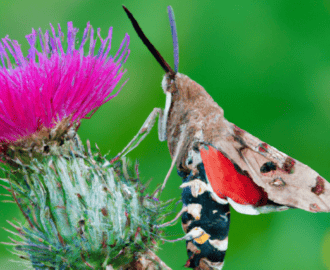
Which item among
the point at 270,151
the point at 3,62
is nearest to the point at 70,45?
the point at 3,62

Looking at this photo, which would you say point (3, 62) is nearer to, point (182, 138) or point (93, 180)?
point (93, 180)

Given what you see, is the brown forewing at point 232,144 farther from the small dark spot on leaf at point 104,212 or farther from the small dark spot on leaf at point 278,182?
the small dark spot on leaf at point 104,212

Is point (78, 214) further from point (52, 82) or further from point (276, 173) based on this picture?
point (276, 173)

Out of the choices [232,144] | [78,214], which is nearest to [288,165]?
[232,144]

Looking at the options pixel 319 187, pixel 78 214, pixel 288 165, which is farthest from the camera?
pixel 288 165

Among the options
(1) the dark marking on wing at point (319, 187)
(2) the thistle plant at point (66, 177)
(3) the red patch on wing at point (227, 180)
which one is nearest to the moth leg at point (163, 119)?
(3) the red patch on wing at point (227, 180)

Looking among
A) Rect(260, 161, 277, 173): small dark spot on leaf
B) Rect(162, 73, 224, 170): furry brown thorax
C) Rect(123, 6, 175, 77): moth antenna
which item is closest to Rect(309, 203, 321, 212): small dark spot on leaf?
Rect(260, 161, 277, 173): small dark spot on leaf

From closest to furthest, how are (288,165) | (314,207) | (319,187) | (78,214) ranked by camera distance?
(78,214) < (314,207) < (319,187) < (288,165)
